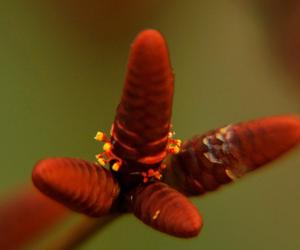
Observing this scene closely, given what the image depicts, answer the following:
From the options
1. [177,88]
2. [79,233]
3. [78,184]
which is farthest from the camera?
[177,88]

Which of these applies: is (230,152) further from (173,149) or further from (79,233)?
(79,233)

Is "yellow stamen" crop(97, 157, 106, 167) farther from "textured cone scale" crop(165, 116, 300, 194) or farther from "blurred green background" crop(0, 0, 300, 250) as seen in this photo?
"blurred green background" crop(0, 0, 300, 250)

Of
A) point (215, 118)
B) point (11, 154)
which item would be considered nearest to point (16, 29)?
point (11, 154)

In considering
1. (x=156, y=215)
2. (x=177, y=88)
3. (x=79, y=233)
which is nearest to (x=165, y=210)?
(x=156, y=215)

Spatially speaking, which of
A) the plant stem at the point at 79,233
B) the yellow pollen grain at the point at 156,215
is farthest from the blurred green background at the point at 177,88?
the yellow pollen grain at the point at 156,215

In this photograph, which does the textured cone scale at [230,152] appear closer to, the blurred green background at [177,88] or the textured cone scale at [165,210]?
the textured cone scale at [165,210]

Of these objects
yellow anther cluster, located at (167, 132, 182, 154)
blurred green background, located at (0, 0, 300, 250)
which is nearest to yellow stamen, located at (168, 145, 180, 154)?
yellow anther cluster, located at (167, 132, 182, 154)

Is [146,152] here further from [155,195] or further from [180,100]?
[180,100]
